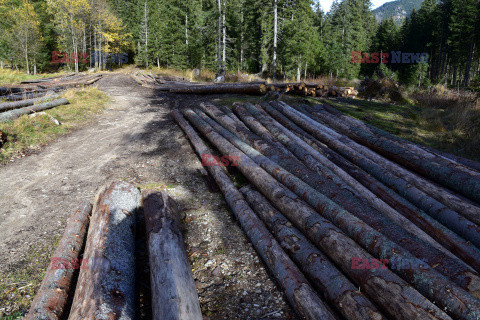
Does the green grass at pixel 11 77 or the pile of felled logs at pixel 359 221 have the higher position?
the green grass at pixel 11 77

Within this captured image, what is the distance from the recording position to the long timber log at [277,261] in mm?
2795

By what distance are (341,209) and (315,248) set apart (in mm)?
751

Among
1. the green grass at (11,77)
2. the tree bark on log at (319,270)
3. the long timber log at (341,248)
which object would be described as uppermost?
the green grass at (11,77)

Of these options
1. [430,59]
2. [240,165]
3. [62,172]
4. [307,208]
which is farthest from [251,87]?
[430,59]

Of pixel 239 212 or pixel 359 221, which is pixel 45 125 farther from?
pixel 359 221

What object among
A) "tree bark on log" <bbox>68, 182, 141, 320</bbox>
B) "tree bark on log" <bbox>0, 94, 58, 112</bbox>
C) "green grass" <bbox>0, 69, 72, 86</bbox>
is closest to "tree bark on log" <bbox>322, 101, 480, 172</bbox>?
"tree bark on log" <bbox>68, 182, 141, 320</bbox>

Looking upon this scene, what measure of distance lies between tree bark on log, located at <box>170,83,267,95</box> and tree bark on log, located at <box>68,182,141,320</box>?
9615 mm

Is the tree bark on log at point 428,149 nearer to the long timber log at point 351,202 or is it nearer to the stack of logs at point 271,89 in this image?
the long timber log at point 351,202

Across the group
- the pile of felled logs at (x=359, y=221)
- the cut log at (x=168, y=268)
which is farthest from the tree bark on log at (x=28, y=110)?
the cut log at (x=168, y=268)

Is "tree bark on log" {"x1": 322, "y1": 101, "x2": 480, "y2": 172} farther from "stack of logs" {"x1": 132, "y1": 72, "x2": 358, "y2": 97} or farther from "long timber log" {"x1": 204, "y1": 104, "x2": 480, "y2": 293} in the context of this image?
"stack of logs" {"x1": 132, "y1": 72, "x2": 358, "y2": 97}

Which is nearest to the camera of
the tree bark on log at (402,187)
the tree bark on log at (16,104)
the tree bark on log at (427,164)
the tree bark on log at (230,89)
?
the tree bark on log at (402,187)

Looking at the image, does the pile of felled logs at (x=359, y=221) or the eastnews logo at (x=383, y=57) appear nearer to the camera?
the pile of felled logs at (x=359, y=221)

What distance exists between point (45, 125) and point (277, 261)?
1034 cm

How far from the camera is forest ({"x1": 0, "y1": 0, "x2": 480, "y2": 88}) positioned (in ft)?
104
